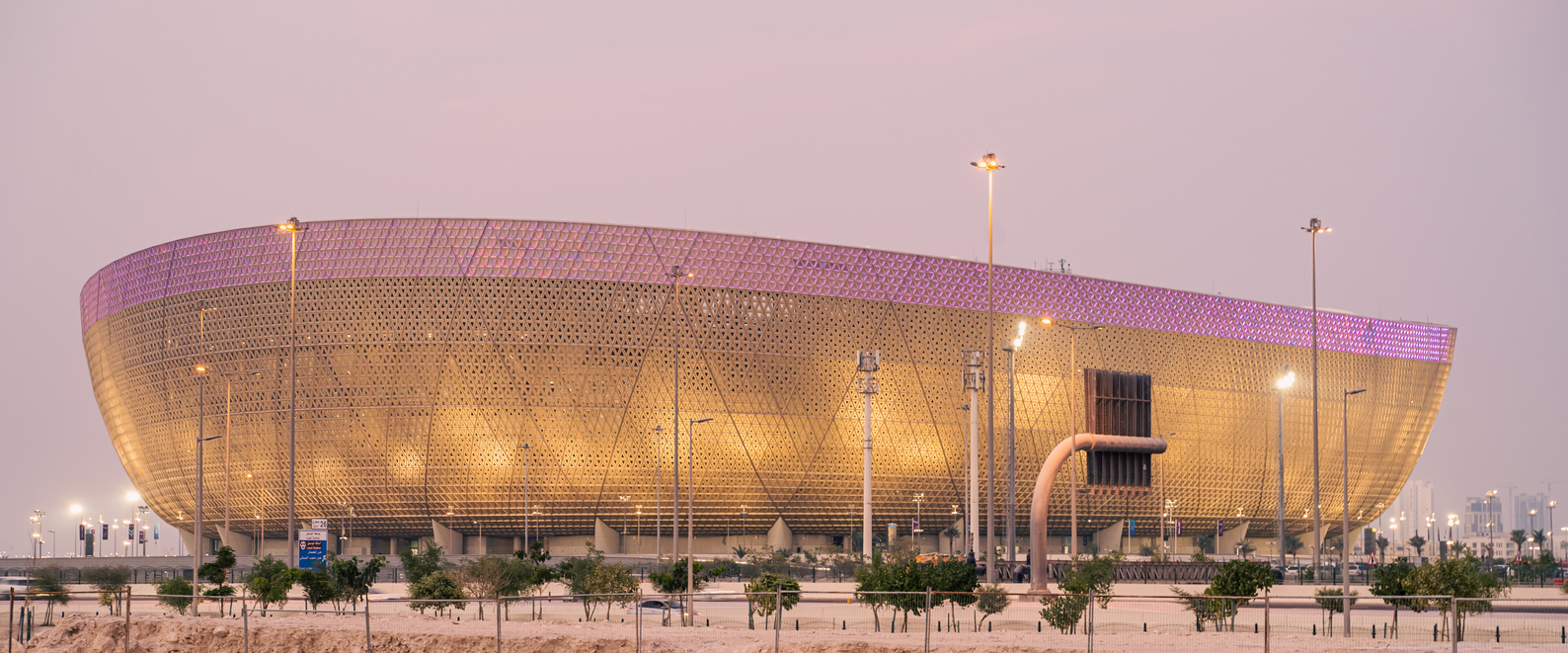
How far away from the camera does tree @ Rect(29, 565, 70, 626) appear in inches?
1313

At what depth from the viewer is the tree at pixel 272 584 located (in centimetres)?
3675

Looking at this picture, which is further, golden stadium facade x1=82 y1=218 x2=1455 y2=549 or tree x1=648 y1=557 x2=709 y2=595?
golden stadium facade x1=82 y1=218 x2=1455 y2=549

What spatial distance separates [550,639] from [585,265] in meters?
55.1

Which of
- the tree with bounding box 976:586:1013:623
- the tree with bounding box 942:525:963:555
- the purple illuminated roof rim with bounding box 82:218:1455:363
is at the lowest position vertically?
the tree with bounding box 942:525:963:555

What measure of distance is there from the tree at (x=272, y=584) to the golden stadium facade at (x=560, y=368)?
1378 inches

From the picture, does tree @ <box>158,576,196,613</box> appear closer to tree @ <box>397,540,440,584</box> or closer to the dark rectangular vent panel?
tree @ <box>397,540,440,584</box>

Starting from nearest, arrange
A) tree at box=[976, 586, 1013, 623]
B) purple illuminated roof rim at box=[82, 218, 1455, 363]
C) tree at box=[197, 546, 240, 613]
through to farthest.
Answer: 1. tree at box=[976, 586, 1013, 623]
2. tree at box=[197, 546, 240, 613]
3. purple illuminated roof rim at box=[82, 218, 1455, 363]

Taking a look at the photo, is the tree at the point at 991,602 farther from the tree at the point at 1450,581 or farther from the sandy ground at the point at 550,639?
the tree at the point at 1450,581

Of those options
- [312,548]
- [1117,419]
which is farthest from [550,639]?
[1117,419]

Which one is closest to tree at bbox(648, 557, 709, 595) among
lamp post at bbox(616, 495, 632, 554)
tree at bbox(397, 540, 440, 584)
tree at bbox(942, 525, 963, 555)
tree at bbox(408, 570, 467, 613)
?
tree at bbox(408, 570, 467, 613)

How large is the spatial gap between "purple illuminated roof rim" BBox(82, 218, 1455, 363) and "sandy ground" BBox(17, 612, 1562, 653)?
160ft

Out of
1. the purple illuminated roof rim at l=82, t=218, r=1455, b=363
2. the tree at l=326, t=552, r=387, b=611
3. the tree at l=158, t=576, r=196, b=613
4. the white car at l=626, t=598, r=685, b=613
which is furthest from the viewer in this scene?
the purple illuminated roof rim at l=82, t=218, r=1455, b=363

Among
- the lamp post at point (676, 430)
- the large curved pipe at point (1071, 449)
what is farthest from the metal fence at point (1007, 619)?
the large curved pipe at point (1071, 449)

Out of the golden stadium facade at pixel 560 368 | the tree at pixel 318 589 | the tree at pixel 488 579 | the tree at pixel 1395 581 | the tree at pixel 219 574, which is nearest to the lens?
the tree at pixel 1395 581
